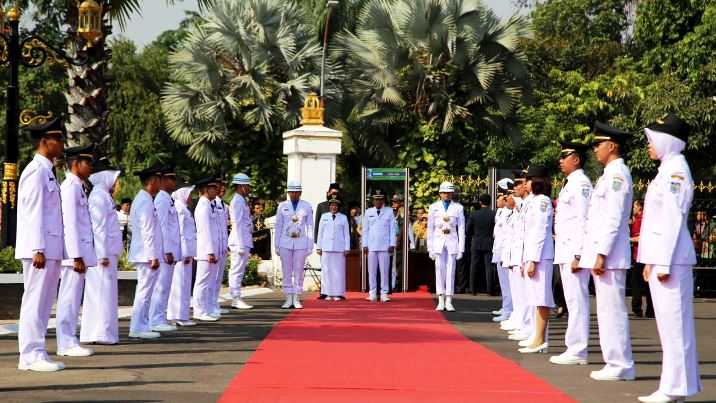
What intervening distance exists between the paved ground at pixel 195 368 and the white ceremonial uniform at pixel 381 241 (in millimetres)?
5553

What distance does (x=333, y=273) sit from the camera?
24375mm

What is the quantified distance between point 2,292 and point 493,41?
21076 mm

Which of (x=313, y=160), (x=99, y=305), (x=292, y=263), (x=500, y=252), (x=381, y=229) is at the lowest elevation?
(x=99, y=305)

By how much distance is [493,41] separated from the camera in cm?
3631

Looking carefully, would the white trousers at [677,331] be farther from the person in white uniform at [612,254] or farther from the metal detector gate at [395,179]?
the metal detector gate at [395,179]

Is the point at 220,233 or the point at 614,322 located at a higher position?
the point at 220,233

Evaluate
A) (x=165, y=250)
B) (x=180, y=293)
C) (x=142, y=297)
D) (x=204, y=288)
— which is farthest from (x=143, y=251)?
(x=204, y=288)

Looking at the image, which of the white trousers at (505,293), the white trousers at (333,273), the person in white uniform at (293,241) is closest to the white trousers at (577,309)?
the white trousers at (505,293)

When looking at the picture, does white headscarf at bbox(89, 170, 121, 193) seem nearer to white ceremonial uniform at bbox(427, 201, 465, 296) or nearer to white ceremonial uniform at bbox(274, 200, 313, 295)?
white ceremonial uniform at bbox(274, 200, 313, 295)

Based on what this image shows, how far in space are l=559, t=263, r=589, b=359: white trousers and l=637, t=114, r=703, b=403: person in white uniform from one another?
282 centimetres

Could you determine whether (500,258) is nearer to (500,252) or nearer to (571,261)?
A: (500,252)

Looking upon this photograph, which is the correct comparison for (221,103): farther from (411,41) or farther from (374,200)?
(374,200)

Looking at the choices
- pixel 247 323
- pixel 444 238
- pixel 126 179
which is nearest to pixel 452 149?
pixel 126 179

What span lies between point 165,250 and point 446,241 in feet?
20.5
